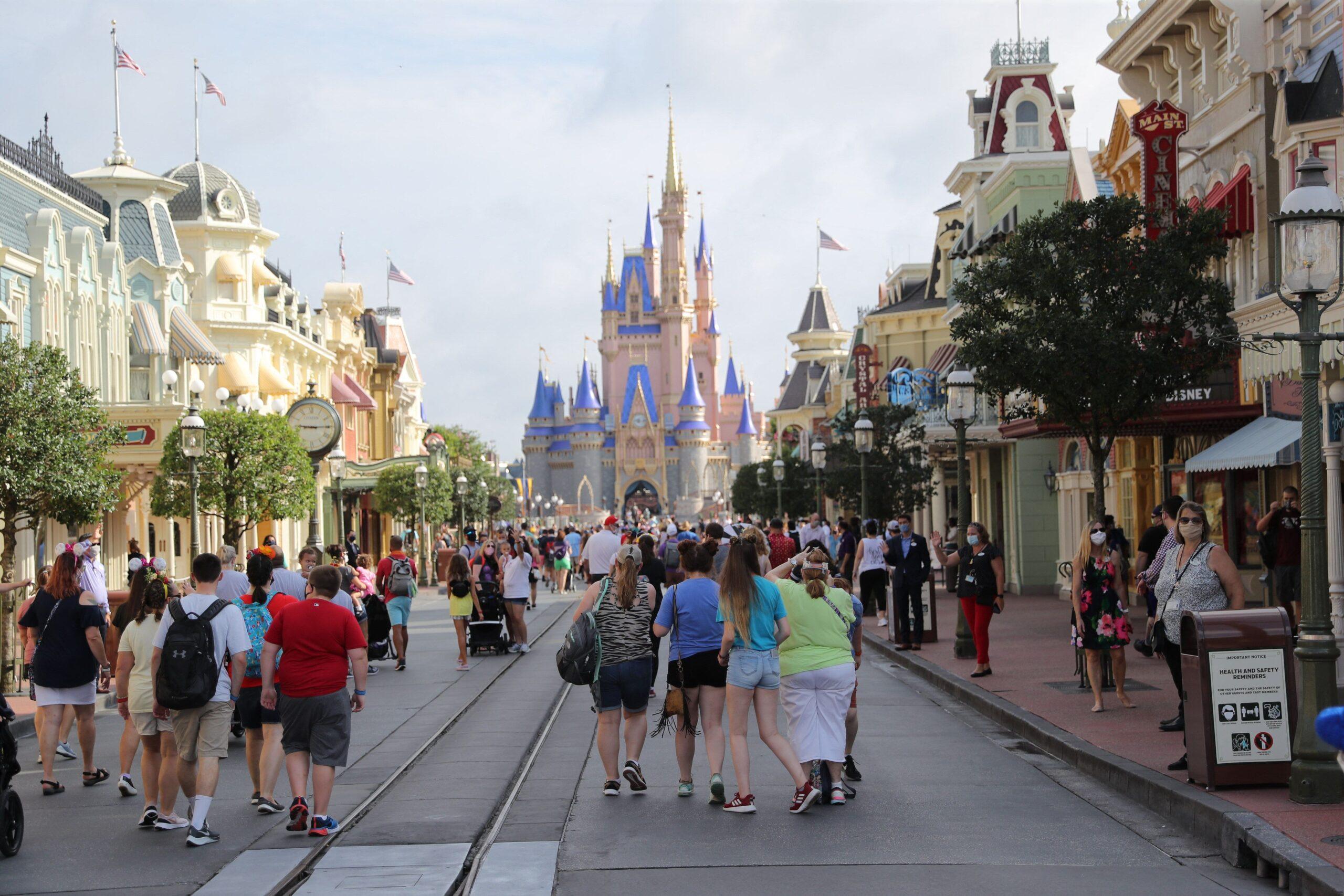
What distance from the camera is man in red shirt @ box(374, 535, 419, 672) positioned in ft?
63.4

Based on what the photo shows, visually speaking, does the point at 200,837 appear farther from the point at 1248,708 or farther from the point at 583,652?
the point at 1248,708

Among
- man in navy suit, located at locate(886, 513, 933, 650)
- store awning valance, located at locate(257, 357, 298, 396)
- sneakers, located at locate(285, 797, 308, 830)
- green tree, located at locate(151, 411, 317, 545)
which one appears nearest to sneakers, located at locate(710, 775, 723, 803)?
sneakers, located at locate(285, 797, 308, 830)

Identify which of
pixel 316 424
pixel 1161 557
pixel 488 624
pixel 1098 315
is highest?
pixel 316 424

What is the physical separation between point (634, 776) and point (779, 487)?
132ft

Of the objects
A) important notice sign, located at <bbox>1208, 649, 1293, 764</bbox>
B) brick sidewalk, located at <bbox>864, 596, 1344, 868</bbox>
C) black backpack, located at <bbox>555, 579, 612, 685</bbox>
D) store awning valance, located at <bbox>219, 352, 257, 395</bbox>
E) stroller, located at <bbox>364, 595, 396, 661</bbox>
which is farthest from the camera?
store awning valance, located at <bbox>219, 352, 257, 395</bbox>

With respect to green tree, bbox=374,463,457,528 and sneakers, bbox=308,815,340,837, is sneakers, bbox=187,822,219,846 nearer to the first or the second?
sneakers, bbox=308,815,340,837

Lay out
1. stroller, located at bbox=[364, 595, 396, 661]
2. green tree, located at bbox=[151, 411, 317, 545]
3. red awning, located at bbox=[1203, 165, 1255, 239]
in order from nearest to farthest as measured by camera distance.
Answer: stroller, located at bbox=[364, 595, 396, 661] < red awning, located at bbox=[1203, 165, 1255, 239] < green tree, located at bbox=[151, 411, 317, 545]

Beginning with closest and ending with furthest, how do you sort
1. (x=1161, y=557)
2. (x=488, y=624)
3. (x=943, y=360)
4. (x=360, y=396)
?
1. (x=1161, y=557)
2. (x=488, y=624)
3. (x=943, y=360)
4. (x=360, y=396)

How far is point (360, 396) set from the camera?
5372 cm

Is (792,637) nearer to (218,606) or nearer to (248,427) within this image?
(218,606)

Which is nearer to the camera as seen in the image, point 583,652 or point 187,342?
point 583,652

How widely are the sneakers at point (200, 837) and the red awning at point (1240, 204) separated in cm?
1558

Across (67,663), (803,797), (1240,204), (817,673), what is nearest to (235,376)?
(1240,204)

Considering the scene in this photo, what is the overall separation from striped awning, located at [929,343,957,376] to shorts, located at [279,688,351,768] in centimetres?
3281
